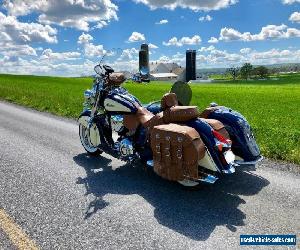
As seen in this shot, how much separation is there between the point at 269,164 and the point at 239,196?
2023 millimetres

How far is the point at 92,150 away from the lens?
7.91m

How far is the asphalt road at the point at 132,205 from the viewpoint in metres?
4.37

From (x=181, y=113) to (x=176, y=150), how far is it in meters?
0.65

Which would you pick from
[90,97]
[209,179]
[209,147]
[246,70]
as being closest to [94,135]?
[90,97]

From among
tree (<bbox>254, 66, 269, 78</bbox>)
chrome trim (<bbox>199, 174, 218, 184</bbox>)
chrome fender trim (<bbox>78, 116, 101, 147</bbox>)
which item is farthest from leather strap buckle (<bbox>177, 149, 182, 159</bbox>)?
A: tree (<bbox>254, 66, 269, 78</bbox>)

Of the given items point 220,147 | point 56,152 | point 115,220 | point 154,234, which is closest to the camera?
point 154,234

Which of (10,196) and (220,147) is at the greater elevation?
(220,147)

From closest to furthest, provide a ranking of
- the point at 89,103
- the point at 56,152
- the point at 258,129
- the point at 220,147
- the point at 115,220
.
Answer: the point at 115,220 < the point at 220,147 < the point at 89,103 < the point at 56,152 < the point at 258,129

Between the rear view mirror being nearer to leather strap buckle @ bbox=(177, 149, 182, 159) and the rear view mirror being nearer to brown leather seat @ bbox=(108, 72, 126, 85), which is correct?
brown leather seat @ bbox=(108, 72, 126, 85)

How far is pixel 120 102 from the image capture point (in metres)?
6.72

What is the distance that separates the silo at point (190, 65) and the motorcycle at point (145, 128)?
65 cm

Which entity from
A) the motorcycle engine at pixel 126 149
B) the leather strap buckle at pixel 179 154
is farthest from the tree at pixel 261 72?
the leather strap buckle at pixel 179 154

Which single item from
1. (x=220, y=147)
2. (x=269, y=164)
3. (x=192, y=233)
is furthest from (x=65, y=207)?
(x=269, y=164)

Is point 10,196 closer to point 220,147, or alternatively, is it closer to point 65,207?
point 65,207
